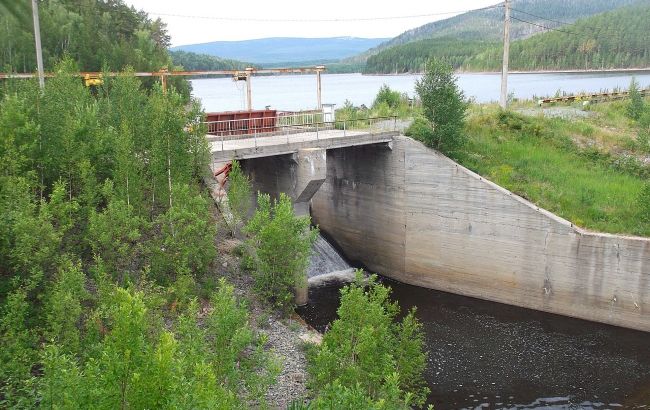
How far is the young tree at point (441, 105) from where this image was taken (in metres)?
30.2

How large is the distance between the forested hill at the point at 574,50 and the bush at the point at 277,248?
107238mm

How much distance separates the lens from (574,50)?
134125 mm

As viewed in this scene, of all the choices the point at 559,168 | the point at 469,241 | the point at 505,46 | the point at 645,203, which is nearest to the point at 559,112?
the point at 505,46

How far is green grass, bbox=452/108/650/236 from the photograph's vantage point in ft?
86.9

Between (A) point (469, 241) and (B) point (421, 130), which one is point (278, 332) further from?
(B) point (421, 130)

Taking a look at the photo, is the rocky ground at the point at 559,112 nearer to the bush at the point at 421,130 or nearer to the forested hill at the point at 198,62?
the bush at the point at 421,130

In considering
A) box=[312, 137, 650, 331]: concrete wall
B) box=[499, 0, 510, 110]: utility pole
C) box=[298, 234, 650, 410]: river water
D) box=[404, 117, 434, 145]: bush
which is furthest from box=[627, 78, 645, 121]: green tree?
box=[298, 234, 650, 410]: river water

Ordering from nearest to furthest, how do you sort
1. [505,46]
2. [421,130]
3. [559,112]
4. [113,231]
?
[113,231] < [421,130] < [505,46] < [559,112]

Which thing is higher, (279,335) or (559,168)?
(559,168)

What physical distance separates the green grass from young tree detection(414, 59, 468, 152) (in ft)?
3.35

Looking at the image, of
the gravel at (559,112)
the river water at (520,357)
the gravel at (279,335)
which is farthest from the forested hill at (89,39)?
the gravel at (559,112)

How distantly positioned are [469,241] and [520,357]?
720 cm

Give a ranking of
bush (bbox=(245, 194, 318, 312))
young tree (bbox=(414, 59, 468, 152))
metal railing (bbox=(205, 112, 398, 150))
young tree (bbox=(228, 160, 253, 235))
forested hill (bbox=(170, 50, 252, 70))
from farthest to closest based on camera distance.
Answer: forested hill (bbox=(170, 50, 252, 70)) < metal railing (bbox=(205, 112, 398, 150)) < young tree (bbox=(414, 59, 468, 152)) < young tree (bbox=(228, 160, 253, 235)) < bush (bbox=(245, 194, 318, 312))

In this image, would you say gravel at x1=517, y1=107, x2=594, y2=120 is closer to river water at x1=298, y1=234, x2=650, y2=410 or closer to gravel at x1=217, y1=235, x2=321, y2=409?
river water at x1=298, y1=234, x2=650, y2=410
